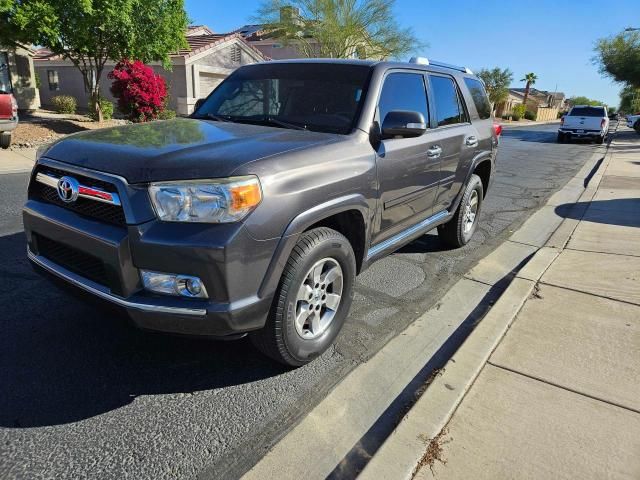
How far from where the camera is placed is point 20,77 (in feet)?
67.2

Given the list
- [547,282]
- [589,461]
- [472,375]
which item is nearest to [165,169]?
[472,375]

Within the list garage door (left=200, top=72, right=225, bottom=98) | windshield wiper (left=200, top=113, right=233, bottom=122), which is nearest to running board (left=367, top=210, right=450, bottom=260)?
windshield wiper (left=200, top=113, right=233, bottom=122)

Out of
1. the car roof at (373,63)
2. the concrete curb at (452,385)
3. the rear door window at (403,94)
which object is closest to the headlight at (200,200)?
the concrete curb at (452,385)

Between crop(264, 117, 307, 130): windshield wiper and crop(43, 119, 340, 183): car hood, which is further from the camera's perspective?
crop(264, 117, 307, 130): windshield wiper

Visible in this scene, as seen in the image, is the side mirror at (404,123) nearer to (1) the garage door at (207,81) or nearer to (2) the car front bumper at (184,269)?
(2) the car front bumper at (184,269)

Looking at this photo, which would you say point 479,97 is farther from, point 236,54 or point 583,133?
point 236,54

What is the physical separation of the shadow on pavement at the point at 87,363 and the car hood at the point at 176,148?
2.56 feet

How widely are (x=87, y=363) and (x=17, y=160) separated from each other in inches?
370

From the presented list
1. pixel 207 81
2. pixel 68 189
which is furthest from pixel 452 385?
pixel 207 81

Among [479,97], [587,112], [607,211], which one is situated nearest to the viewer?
[479,97]

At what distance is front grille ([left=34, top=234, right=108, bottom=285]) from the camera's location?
2471 mm

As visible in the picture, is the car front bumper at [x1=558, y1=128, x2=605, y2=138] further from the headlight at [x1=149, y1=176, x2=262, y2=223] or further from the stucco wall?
the headlight at [x1=149, y1=176, x2=262, y2=223]

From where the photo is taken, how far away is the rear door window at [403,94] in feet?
11.4

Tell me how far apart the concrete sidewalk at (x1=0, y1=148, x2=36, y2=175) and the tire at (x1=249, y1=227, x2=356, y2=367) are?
8564mm
